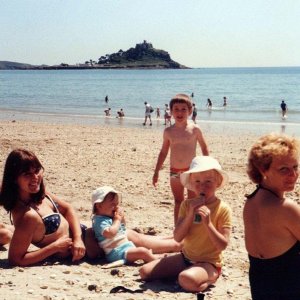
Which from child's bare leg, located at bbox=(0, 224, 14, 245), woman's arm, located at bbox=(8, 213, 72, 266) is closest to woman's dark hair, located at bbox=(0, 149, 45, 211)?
woman's arm, located at bbox=(8, 213, 72, 266)

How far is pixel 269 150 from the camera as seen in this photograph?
10.6 ft

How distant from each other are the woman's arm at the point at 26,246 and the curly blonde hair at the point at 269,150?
2352 millimetres

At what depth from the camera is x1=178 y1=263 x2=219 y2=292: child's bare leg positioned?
435 cm

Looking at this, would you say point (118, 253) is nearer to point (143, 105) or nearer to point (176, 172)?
point (176, 172)

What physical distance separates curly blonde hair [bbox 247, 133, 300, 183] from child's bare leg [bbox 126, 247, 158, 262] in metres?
2.14

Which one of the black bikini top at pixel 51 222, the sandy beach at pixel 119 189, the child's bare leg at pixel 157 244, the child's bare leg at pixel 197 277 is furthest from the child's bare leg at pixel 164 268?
the black bikini top at pixel 51 222

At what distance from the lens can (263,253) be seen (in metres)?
3.37

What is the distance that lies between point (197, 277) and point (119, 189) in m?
4.41

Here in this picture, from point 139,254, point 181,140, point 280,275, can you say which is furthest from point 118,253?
point 280,275

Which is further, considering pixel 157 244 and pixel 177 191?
pixel 177 191

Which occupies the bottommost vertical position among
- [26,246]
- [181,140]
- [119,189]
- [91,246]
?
[119,189]

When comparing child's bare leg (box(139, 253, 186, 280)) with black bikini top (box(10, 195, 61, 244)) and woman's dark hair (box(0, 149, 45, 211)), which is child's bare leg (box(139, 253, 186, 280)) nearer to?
black bikini top (box(10, 195, 61, 244))

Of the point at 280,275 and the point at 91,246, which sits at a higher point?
the point at 280,275

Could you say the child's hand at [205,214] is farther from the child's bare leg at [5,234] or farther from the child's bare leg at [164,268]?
the child's bare leg at [5,234]
